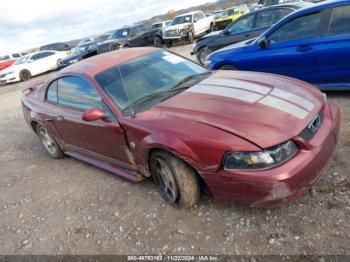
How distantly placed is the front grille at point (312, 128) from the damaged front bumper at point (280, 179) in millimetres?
31

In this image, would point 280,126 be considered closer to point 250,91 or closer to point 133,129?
point 250,91

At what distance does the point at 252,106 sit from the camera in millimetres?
3080

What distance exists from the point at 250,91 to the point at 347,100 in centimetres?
268

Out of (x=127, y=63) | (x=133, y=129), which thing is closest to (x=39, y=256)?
(x=133, y=129)

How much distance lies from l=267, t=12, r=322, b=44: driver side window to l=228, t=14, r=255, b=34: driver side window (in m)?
3.73

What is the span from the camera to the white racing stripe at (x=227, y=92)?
3247mm

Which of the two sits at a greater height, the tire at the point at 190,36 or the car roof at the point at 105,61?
the car roof at the point at 105,61

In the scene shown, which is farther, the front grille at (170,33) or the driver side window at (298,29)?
the front grille at (170,33)

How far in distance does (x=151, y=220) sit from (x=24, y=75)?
18848 mm

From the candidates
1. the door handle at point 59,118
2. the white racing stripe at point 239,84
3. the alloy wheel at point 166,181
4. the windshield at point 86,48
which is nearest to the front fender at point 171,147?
the alloy wheel at point 166,181

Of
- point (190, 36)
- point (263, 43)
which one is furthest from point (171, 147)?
point (190, 36)

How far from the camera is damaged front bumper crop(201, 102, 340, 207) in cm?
264

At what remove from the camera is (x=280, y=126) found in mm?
2793

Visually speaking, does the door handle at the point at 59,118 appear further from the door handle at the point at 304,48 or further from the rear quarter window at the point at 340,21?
the rear quarter window at the point at 340,21
